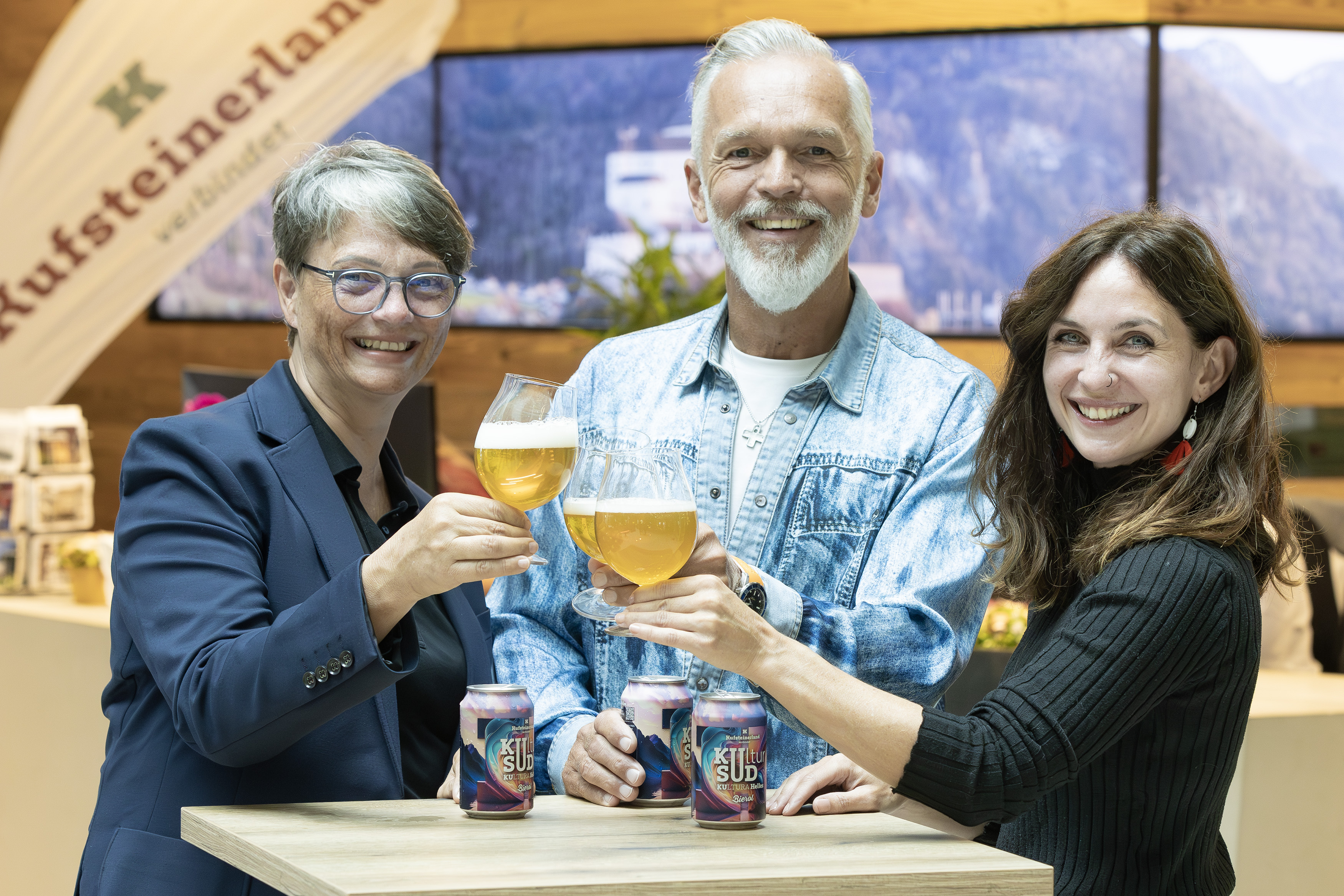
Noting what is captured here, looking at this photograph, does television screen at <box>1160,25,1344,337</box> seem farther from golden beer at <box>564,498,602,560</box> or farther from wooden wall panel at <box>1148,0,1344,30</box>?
golden beer at <box>564,498,602,560</box>

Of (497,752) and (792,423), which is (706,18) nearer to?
(792,423)

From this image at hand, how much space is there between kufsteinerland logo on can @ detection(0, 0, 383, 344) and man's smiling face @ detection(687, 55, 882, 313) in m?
3.87

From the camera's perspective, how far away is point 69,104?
5.28 m

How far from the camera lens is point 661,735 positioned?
4.91 feet

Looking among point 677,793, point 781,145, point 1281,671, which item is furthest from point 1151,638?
point 1281,671

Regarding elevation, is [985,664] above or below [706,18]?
below

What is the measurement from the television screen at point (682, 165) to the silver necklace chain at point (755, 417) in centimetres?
353

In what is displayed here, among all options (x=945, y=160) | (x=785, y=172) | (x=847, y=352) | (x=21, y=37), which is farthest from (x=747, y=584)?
(x=21, y=37)

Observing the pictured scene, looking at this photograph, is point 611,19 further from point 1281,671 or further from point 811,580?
point 811,580

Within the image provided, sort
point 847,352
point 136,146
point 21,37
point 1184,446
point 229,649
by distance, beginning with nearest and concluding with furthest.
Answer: point 229,649 → point 1184,446 → point 847,352 → point 136,146 → point 21,37

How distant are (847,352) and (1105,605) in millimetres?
655

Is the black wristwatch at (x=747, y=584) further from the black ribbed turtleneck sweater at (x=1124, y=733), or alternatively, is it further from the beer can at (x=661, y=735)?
A: the black ribbed turtleneck sweater at (x=1124, y=733)

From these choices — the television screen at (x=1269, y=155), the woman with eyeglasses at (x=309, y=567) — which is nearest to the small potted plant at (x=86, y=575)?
the woman with eyeglasses at (x=309, y=567)

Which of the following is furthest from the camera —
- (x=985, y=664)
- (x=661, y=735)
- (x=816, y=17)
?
(x=816, y=17)
